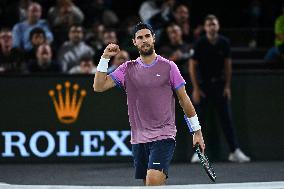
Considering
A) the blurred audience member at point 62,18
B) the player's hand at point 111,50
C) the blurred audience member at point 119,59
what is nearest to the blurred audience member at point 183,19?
the blurred audience member at point 62,18

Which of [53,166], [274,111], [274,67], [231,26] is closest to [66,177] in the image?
[53,166]

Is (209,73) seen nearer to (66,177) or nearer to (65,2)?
(66,177)

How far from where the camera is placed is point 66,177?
436 inches

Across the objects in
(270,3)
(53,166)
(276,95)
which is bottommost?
(53,166)

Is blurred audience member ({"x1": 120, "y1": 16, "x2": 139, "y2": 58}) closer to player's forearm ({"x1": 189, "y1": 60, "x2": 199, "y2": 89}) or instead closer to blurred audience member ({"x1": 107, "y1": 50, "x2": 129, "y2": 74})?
blurred audience member ({"x1": 107, "y1": 50, "x2": 129, "y2": 74})

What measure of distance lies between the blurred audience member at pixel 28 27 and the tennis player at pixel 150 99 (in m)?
6.45

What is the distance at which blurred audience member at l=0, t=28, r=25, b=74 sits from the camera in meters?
→ 13.0

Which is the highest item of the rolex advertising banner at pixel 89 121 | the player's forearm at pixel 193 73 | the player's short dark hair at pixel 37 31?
the player's short dark hair at pixel 37 31

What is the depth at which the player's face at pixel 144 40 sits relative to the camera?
298 inches

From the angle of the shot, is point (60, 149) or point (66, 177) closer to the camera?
point (66, 177)

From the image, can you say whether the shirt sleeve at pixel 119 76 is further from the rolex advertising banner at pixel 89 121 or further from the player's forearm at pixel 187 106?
the rolex advertising banner at pixel 89 121

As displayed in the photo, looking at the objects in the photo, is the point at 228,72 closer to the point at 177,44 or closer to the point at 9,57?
the point at 177,44

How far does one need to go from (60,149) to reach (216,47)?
2569 mm

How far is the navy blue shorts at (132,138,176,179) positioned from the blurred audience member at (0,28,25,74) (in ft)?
17.9
